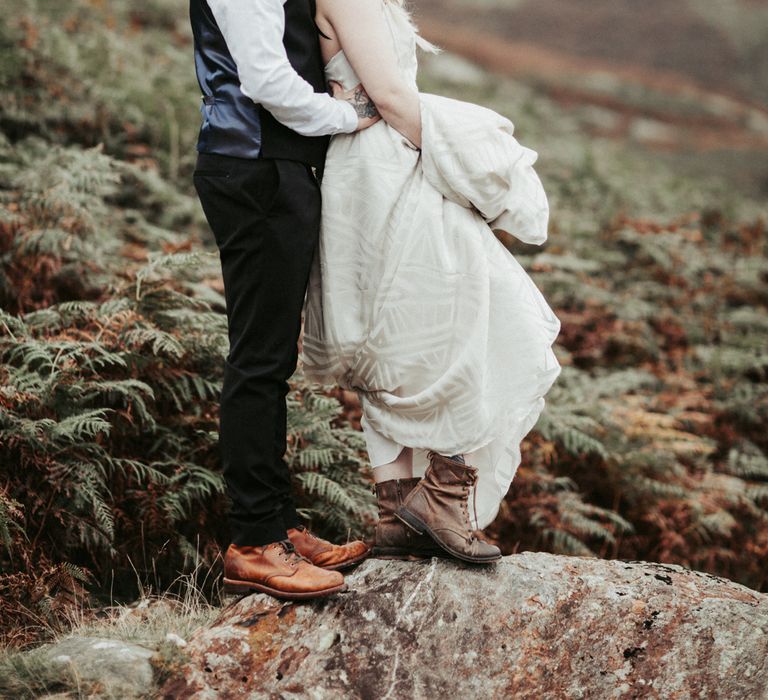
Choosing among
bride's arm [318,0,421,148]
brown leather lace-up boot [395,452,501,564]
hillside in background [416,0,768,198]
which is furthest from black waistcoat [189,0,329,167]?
hillside in background [416,0,768,198]

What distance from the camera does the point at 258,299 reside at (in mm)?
2449

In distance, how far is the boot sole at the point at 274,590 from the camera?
2461 mm

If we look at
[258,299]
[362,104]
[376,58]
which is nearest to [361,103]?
[362,104]

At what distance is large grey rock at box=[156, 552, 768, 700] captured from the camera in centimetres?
233

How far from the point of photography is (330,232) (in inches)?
103

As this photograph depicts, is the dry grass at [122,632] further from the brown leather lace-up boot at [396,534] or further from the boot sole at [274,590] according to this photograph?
the brown leather lace-up boot at [396,534]

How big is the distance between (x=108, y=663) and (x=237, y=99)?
5.85ft

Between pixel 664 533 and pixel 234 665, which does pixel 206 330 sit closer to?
pixel 234 665

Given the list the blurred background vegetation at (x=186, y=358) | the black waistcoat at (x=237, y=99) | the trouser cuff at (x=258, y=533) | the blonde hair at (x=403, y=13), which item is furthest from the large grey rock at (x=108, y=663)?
the blonde hair at (x=403, y=13)

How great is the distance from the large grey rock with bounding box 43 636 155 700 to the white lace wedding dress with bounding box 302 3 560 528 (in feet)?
3.64

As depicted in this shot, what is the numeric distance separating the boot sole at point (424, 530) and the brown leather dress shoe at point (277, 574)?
309 millimetres

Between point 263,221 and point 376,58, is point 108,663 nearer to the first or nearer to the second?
point 263,221

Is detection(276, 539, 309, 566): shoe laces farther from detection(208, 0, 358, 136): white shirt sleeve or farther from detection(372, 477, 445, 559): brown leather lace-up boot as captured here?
detection(208, 0, 358, 136): white shirt sleeve

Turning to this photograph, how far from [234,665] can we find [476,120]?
1.97 meters
